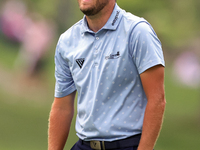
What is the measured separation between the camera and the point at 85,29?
2.62m

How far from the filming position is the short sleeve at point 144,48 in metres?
2.33

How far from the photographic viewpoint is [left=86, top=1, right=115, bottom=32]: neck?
2.56 metres

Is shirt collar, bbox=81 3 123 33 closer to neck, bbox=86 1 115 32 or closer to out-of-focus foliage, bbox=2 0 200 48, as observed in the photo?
neck, bbox=86 1 115 32

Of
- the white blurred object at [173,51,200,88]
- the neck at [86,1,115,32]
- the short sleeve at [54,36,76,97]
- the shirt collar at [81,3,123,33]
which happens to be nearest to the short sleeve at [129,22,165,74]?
the shirt collar at [81,3,123,33]

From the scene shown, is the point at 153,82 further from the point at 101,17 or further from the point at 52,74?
the point at 52,74

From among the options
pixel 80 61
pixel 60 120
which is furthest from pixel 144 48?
pixel 60 120

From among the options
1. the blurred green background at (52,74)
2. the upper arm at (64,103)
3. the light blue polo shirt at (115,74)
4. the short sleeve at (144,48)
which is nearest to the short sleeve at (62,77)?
the upper arm at (64,103)

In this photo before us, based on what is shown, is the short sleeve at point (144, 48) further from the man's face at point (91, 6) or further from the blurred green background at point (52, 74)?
the blurred green background at point (52, 74)

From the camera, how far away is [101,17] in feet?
8.43

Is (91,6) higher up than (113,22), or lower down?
higher up

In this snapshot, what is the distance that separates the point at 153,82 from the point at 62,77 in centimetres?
72

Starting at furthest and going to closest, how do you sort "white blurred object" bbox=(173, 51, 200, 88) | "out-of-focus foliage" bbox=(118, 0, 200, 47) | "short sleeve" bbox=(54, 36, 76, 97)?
"white blurred object" bbox=(173, 51, 200, 88) < "out-of-focus foliage" bbox=(118, 0, 200, 47) < "short sleeve" bbox=(54, 36, 76, 97)

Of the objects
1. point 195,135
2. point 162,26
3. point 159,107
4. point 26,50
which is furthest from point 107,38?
point 26,50

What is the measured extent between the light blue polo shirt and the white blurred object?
7616 millimetres
